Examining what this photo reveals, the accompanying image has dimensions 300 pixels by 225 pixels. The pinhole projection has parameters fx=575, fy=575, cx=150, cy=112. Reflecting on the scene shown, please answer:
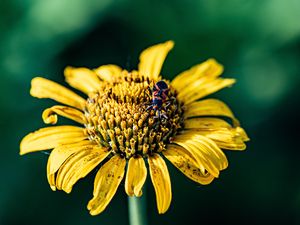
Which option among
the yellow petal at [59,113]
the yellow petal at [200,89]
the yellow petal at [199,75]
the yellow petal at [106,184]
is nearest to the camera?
the yellow petal at [106,184]

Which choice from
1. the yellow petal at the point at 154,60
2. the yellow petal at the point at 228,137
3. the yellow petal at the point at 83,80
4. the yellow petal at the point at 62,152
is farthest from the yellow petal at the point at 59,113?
the yellow petal at the point at 228,137

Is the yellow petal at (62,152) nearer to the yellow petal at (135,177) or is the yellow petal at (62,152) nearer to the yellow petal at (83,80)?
the yellow petal at (135,177)

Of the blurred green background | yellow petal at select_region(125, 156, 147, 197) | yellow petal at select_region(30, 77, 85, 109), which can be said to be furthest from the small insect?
the blurred green background

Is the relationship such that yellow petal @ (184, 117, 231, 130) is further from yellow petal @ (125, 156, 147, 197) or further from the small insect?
yellow petal @ (125, 156, 147, 197)

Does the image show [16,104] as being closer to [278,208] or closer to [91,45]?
[91,45]

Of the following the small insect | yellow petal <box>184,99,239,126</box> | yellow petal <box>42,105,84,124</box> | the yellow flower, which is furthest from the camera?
yellow petal <box>184,99,239,126</box>

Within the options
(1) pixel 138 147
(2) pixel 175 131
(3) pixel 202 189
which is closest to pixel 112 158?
(1) pixel 138 147
